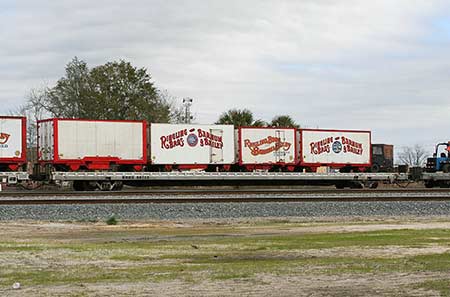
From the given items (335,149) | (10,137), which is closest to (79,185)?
(10,137)

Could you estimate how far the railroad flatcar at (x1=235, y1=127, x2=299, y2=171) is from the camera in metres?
39.5

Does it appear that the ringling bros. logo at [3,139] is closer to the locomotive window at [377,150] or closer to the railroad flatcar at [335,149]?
the railroad flatcar at [335,149]

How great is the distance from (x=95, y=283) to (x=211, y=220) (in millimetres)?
10539

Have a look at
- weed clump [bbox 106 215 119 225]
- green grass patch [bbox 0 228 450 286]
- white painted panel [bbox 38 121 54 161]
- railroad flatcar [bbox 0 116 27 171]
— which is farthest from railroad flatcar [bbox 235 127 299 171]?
green grass patch [bbox 0 228 450 286]

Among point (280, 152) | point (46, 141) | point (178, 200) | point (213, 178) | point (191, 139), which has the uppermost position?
point (191, 139)

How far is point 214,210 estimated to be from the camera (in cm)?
2116

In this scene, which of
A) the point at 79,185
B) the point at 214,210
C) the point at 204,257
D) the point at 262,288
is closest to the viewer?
the point at 262,288

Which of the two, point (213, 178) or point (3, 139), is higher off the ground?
point (3, 139)

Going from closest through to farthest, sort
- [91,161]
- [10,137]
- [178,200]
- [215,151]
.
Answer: [178,200], [10,137], [91,161], [215,151]

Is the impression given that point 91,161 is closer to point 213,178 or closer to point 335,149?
point 213,178

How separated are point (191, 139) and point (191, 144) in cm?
28

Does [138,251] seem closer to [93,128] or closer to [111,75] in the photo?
[93,128]

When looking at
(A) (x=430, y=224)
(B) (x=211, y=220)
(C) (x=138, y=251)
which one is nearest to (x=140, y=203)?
(B) (x=211, y=220)

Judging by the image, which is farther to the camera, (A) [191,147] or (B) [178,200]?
(A) [191,147]
